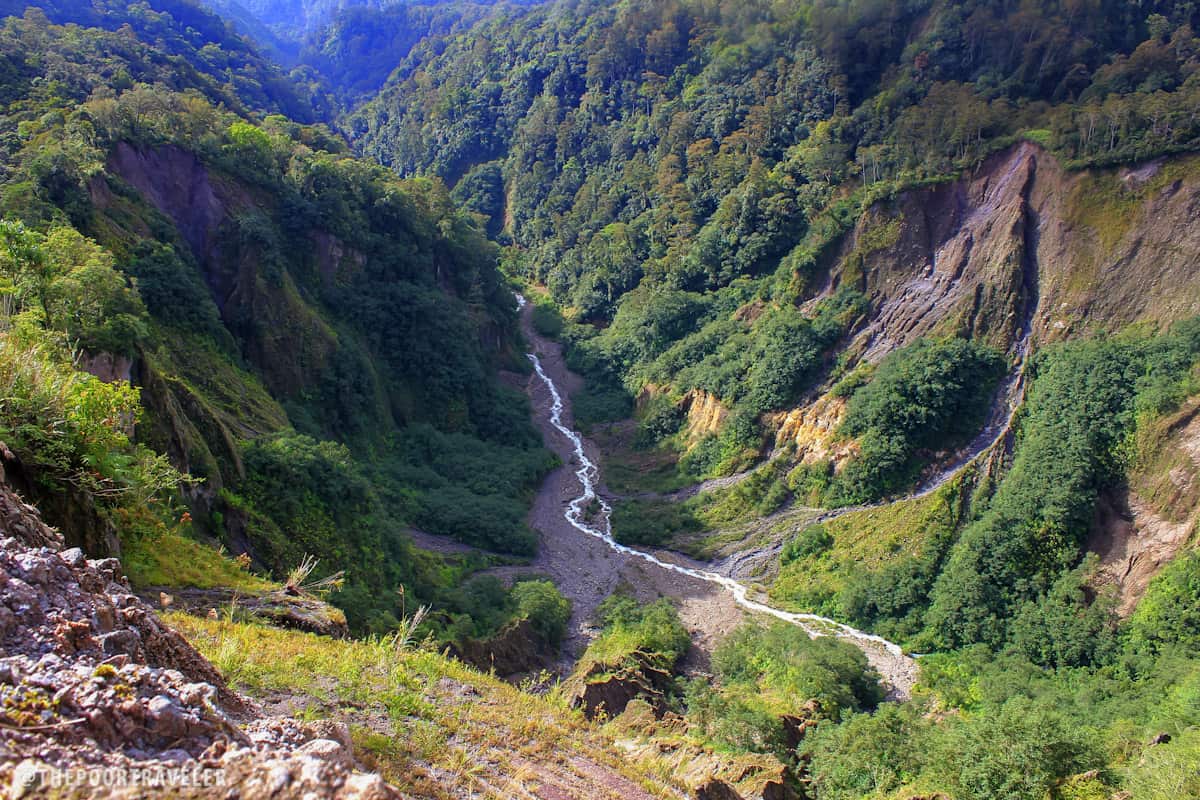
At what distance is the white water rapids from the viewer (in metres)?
27.0

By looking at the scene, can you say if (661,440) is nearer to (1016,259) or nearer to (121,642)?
(1016,259)

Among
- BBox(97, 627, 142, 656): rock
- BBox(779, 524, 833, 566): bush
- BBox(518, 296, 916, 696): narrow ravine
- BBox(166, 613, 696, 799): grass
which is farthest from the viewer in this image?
BBox(779, 524, 833, 566): bush

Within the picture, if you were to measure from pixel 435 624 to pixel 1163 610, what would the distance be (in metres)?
21.9

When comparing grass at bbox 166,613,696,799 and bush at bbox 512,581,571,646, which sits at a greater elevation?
grass at bbox 166,613,696,799

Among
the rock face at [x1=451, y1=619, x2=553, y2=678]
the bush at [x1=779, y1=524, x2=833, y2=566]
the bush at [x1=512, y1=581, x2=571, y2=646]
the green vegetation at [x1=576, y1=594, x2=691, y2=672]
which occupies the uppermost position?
the bush at [x1=779, y1=524, x2=833, y2=566]

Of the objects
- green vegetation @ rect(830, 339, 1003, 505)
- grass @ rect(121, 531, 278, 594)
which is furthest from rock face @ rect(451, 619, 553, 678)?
green vegetation @ rect(830, 339, 1003, 505)

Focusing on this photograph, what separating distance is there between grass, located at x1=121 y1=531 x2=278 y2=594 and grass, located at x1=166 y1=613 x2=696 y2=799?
6.13 ft

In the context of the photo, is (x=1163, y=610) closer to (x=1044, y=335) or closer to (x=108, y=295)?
(x=1044, y=335)

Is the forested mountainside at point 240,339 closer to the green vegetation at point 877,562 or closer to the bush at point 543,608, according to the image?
the bush at point 543,608

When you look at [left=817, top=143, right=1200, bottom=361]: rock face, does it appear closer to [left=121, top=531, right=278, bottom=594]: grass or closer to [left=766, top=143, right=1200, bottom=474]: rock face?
[left=766, top=143, right=1200, bottom=474]: rock face

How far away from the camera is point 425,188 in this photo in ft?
158

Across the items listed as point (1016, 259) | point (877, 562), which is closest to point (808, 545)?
point (877, 562)

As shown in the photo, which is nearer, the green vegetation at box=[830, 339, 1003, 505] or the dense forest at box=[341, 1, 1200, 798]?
the dense forest at box=[341, 1, 1200, 798]

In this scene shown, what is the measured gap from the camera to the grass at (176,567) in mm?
9922
